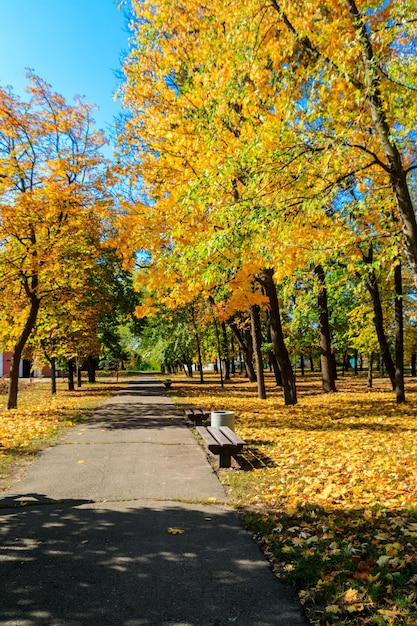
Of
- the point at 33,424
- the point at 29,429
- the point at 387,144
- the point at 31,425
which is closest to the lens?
the point at 387,144

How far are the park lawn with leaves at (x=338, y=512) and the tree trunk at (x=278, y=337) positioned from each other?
4.16 metres

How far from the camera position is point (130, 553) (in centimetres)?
403

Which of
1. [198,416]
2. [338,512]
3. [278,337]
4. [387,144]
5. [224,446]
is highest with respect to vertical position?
[387,144]

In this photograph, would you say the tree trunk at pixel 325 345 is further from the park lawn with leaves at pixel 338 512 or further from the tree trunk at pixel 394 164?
the tree trunk at pixel 394 164

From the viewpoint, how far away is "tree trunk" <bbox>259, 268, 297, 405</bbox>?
14.5m

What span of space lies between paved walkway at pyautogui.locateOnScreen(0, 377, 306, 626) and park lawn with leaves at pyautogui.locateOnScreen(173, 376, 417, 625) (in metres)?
0.28

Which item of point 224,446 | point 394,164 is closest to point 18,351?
point 224,446

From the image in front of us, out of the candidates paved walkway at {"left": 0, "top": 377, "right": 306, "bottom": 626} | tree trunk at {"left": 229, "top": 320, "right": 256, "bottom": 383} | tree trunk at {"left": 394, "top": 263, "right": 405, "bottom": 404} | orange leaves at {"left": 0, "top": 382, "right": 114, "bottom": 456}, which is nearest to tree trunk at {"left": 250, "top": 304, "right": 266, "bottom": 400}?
tree trunk at {"left": 394, "top": 263, "right": 405, "bottom": 404}

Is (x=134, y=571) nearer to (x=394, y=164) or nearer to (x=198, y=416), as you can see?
(x=394, y=164)

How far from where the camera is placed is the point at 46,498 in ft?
18.5

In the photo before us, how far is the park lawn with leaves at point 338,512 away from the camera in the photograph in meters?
3.24

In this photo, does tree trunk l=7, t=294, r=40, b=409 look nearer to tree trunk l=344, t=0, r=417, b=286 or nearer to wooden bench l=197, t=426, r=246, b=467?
wooden bench l=197, t=426, r=246, b=467

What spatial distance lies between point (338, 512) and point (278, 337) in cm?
1004

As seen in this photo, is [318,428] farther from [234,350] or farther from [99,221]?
[234,350]
